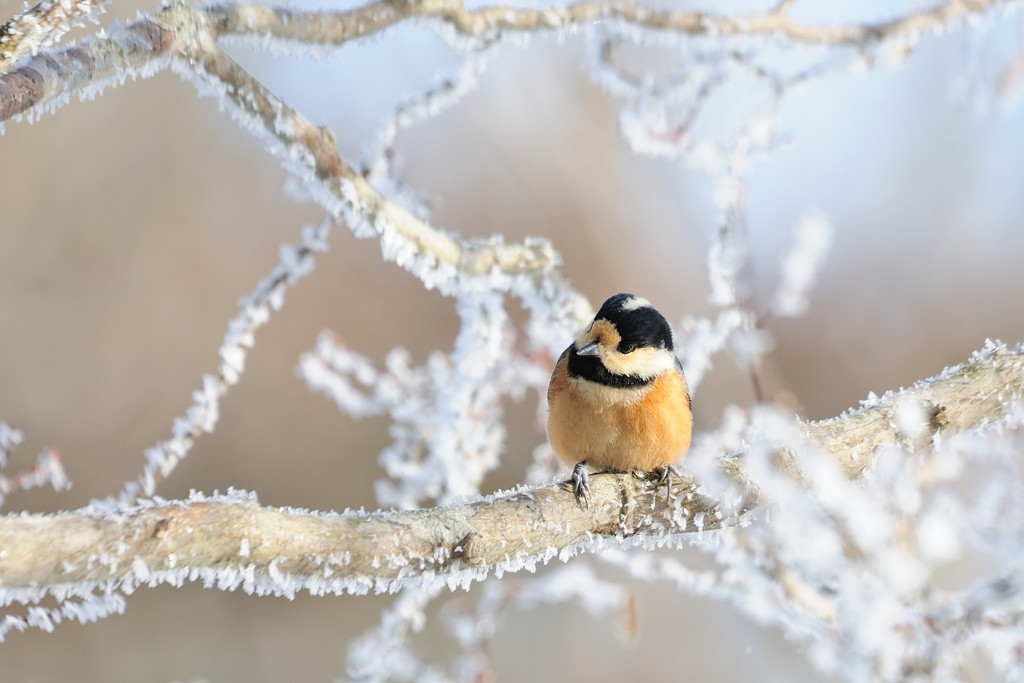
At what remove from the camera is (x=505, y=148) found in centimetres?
486

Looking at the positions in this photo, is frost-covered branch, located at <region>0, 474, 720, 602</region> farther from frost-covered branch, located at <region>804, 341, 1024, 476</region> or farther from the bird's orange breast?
frost-covered branch, located at <region>804, 341, 1024, 476</region>

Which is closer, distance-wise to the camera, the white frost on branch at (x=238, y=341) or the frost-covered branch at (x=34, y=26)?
the frost-covered branch at (x=34, y=26)

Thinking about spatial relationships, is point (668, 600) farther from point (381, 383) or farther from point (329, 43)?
point (329, 43)

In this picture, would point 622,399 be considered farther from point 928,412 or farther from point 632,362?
point 928,412

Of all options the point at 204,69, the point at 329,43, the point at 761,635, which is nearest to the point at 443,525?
the point at 204,69

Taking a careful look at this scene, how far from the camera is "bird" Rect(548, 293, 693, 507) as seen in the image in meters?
1.35

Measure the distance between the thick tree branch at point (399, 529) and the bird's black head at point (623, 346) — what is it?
0.80ft

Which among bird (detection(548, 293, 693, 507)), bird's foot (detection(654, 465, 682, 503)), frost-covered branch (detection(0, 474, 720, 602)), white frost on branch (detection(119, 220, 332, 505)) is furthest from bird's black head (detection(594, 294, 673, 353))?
white frost on branch (detection(119, 220, 332, 505))

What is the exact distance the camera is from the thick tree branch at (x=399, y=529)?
26.2 inches

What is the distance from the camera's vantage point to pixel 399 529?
854 mm

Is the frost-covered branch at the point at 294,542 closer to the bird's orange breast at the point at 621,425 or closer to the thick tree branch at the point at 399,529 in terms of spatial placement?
the thick tree branch at the point at 399,529

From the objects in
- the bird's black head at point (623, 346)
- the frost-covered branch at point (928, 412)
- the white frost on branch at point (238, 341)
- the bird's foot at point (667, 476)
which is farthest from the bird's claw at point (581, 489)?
the white frost on branch at point (238, 341)

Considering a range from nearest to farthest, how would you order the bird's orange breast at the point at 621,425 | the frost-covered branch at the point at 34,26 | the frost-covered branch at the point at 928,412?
the frost-covered branch at the point at 34,26
the frost-covered branch at the point at 928,412
the bird's orange breast at the point at 621,425

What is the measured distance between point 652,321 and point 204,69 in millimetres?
848
